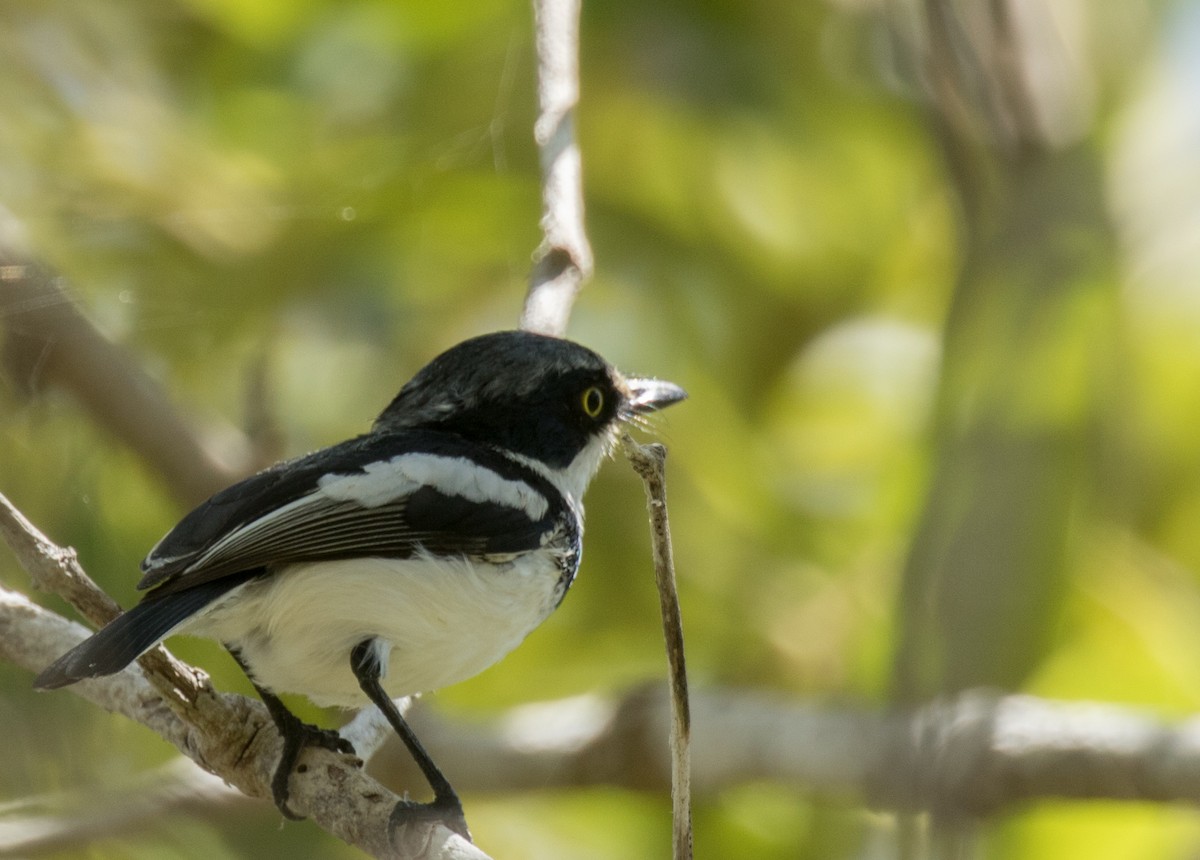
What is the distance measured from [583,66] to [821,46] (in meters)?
0.81

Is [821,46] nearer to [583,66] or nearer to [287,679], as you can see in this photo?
[583,66]

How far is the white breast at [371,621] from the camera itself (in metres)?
2.57

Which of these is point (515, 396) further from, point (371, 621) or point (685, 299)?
point (685, 299)

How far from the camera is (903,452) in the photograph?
4.15 metres

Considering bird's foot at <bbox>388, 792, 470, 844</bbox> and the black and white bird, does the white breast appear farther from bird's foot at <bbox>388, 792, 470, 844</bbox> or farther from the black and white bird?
bird's foot at <bbox>388, 792, 470, 844</bbox>

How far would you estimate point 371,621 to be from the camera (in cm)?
260

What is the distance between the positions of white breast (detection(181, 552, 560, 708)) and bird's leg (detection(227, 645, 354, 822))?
41 millimetres

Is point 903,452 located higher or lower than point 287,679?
higher

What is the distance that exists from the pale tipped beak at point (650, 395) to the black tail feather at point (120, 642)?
4.13 ft

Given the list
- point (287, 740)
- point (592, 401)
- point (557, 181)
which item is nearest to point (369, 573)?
point (287, 740)

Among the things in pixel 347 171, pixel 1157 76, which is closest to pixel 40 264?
pixel 347 171

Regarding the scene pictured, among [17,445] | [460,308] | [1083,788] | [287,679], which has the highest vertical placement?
[460,308]

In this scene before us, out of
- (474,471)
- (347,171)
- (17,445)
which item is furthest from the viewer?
(347,171)

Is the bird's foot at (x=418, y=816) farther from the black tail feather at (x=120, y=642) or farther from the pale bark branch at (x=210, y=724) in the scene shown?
the black tail feather at (x=120, y=642)
